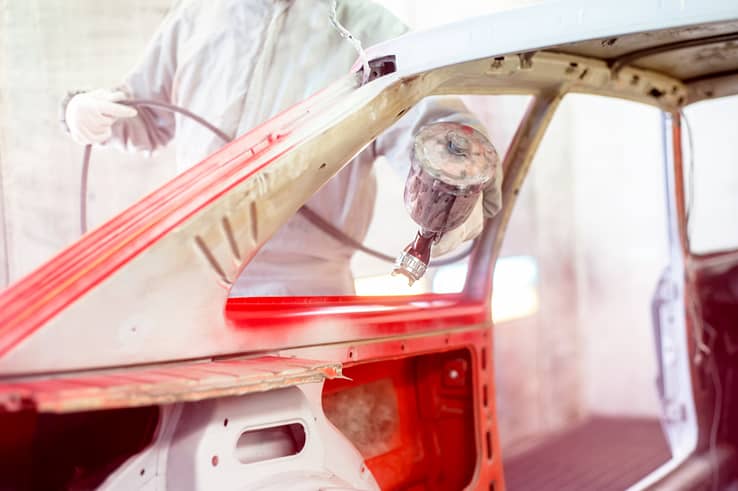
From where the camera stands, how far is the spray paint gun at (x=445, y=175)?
1462 mm

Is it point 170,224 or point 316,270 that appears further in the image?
point 316,270

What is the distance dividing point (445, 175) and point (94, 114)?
1390 mm

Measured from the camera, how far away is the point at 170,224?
1.20 meters

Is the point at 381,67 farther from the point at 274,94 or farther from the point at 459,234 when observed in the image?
the point at 274,94

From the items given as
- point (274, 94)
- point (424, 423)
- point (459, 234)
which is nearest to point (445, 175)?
point (459, 234)

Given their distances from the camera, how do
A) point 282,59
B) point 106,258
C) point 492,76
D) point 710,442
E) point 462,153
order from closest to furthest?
point 106,258, point 462,153, point 492,76, point 282,59, point 710,442

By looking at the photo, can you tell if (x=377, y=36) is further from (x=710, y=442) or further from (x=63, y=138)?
(x=710, y=442)

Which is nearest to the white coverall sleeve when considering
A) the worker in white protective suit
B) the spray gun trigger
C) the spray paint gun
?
the worker in white protective suit

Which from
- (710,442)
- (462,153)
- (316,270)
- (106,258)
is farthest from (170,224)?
(710,442)

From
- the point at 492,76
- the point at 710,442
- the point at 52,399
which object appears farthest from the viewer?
the point at 710,442

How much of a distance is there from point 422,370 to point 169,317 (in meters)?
0.87

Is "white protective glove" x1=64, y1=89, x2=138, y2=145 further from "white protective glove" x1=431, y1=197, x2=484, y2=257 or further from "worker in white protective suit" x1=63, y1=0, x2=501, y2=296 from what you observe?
"white protective glove" x1=431, y1=197, x2=484, y2=257

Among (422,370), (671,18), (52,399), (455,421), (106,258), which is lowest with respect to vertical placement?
(455,421)

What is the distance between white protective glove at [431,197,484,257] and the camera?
5.43 ft
